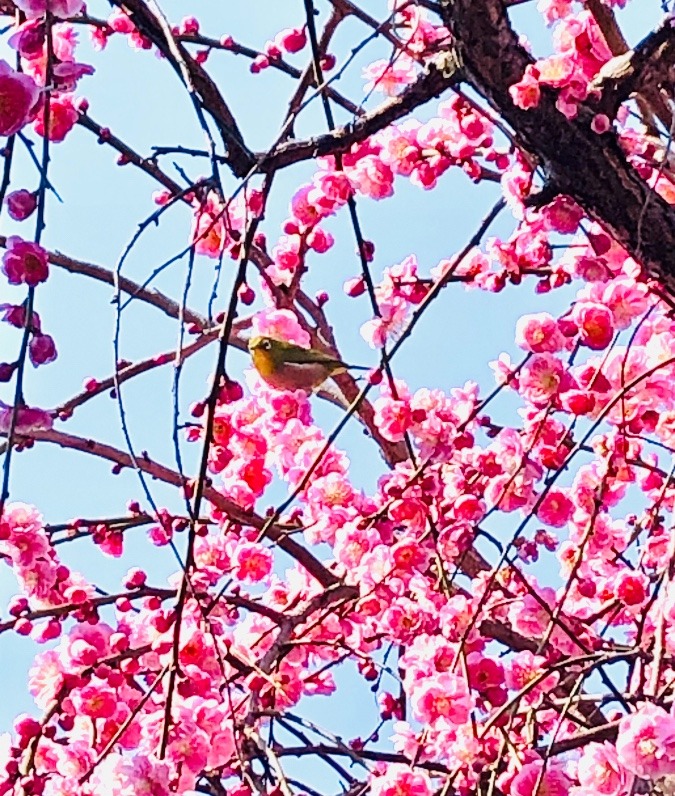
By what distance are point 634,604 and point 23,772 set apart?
1.20 m

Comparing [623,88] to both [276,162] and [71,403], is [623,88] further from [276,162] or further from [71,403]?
[71,403]

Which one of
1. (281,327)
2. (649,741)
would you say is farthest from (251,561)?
(649,741)

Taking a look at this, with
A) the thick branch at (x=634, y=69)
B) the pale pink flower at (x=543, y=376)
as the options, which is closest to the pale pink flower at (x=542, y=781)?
the pale pink flower at (x=543, y=376)

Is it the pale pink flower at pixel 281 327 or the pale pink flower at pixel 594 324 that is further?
the pale pink flower at pixel 281 327

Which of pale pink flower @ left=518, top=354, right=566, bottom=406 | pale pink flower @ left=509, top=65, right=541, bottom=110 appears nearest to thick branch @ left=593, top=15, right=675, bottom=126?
pale pink flower @ left=509, top=65, right=541, bottom=110

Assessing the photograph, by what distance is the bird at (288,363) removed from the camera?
6.64ft

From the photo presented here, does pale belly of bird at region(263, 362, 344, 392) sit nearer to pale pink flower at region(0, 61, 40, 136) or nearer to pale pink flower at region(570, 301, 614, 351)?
pale pink flower at region(570, 301, 614, 351)

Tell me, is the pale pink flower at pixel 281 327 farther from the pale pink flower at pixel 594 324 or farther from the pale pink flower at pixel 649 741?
the pale pink flower at pixel 649 741

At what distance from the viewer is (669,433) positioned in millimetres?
2568

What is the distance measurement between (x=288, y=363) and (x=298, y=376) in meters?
0.03

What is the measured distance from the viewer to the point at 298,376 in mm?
2049

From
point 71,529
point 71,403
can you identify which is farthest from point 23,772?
point 71,403

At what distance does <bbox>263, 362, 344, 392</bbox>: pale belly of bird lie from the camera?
2.04 meters

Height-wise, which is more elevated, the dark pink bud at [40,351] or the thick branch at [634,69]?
the thick branch at [634,69]
